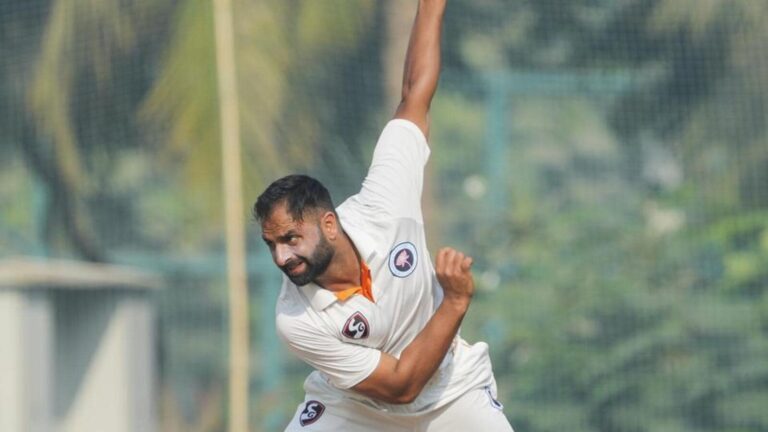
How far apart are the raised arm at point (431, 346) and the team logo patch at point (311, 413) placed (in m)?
0.37

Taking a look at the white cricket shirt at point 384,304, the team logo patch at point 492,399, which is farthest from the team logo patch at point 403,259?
the team logo patch at point 492,399

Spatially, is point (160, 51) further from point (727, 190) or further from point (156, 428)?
point (727, 190)

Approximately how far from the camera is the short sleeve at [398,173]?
5.58 meters

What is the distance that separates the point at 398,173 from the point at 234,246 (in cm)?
469

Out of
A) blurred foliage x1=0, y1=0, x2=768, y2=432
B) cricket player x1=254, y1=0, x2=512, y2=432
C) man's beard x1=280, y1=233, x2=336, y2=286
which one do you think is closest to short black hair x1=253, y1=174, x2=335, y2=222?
cricket player x1=254, y1=0, x2=512, y2=432

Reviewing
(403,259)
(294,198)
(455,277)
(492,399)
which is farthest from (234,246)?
(455,277)

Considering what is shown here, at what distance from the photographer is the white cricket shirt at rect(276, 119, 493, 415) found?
5.41 meters

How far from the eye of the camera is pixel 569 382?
10.7 meters

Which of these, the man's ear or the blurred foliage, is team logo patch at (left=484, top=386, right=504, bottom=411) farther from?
the blurred foliage

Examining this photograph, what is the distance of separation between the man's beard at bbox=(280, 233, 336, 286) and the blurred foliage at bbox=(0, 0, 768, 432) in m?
5.27

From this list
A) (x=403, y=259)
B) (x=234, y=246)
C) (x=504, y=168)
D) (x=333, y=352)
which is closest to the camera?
(x=333, y=352)

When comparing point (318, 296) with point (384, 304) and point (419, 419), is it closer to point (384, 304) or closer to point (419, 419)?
point (384, 304)

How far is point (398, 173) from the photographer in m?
5.61

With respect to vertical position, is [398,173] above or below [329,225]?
above
